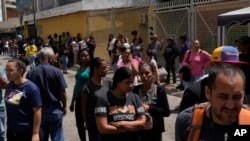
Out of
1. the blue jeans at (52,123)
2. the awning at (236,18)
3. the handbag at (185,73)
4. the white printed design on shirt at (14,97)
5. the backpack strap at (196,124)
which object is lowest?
the blue jeans at (52,123)

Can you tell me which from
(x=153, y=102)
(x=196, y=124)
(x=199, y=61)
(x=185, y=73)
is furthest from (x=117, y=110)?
(x=199, y=61)

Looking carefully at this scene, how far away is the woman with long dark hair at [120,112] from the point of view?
3467mm

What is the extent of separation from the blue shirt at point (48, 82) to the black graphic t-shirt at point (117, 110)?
149 cm

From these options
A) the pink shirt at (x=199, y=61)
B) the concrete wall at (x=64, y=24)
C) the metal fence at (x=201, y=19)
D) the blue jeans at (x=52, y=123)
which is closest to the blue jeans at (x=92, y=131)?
the blue jeans at (x=52, y=123)

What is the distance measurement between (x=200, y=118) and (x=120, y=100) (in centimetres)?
160

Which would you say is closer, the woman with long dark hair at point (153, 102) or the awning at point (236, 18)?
the woman with long dark hair at point (153, 102)

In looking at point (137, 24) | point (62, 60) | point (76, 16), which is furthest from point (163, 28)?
point (76, 16)

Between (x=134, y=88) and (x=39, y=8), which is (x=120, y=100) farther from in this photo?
(x=39, y=8)

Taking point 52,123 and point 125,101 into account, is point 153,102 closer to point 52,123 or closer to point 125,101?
point 125,101

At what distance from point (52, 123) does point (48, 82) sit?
0.52 m

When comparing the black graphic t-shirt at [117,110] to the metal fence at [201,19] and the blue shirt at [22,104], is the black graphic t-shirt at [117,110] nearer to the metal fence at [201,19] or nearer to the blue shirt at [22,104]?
the blue shirt at [22,104]

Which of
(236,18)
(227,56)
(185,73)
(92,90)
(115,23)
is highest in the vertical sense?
(115,23)

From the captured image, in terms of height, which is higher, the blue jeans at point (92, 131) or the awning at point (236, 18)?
the awning at point (236, 18)

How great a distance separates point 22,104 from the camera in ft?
13.2
